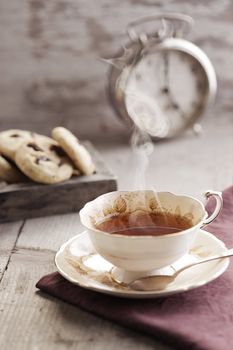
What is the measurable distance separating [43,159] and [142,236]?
0.60 m

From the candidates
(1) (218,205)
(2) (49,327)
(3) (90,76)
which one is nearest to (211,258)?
(1) (218,205)

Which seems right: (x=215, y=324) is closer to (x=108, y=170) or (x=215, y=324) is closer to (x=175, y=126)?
(x=108, y=170)

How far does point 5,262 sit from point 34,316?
0.25 m

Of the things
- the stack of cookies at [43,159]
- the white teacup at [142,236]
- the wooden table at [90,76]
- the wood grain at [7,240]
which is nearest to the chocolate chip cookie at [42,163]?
the stack of cookies at [43,159]

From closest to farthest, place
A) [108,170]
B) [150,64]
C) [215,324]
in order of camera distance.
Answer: [215,324], [108,170], [150,64]

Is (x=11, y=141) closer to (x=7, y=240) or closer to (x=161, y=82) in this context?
(x=7, y=240)

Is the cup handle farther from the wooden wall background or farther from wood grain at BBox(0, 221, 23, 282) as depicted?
the wooden wall background

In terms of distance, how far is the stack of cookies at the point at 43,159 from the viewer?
5.08 ft

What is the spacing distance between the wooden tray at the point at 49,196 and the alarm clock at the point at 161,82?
0.50m

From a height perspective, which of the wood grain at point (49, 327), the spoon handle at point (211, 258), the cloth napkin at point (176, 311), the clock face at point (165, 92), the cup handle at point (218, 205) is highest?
the cup handle at point (218, 205)

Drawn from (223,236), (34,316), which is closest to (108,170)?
(223,236)

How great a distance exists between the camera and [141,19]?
2.18 meters

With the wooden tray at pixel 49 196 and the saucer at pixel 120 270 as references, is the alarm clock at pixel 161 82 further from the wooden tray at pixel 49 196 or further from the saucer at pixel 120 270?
the saucer at pixel 120 270

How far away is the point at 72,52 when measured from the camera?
2271mm
